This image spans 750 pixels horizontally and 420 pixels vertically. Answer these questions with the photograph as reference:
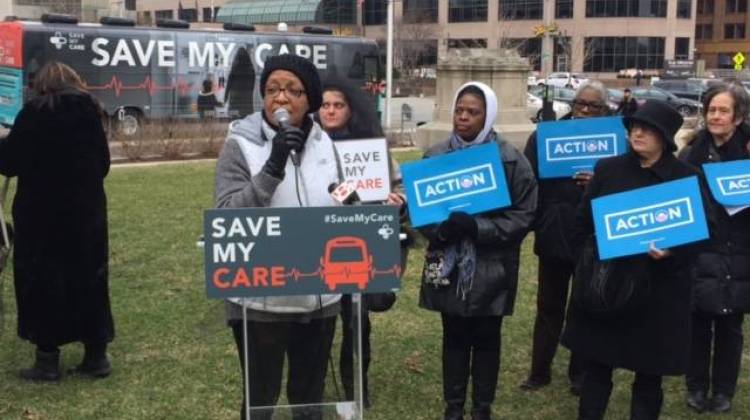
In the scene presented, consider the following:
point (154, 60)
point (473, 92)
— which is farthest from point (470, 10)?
point (473, 92)

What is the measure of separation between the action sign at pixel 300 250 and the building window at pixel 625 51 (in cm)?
7498

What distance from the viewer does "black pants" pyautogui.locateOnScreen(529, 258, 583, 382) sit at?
5.21 m

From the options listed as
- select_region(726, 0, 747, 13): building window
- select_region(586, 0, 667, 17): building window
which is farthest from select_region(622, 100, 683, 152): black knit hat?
select_region(726, 0, 747, 13): building window

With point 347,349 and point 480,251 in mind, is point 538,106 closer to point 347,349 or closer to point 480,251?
point 480,251

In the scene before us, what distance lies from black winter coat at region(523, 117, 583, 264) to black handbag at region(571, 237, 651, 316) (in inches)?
28.0

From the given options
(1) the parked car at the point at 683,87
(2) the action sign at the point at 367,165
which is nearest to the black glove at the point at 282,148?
(2) the action sign at the point at 367,165

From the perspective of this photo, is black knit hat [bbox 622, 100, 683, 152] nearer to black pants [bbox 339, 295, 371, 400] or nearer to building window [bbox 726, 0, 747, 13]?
black pants [bbox 339, 295, 371, 400]

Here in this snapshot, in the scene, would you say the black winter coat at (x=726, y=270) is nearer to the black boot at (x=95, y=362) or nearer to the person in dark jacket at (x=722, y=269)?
the person in dark jacket at (x=722, y=269)

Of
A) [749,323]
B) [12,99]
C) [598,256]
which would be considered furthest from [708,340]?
[12,99]

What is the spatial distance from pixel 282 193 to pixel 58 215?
2243 mm

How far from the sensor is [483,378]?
4617 mm

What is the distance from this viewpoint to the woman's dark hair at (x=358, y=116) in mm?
4852

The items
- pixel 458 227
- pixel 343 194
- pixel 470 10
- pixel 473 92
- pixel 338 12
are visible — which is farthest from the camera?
pixel 338 12

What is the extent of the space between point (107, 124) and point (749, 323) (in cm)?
1733
